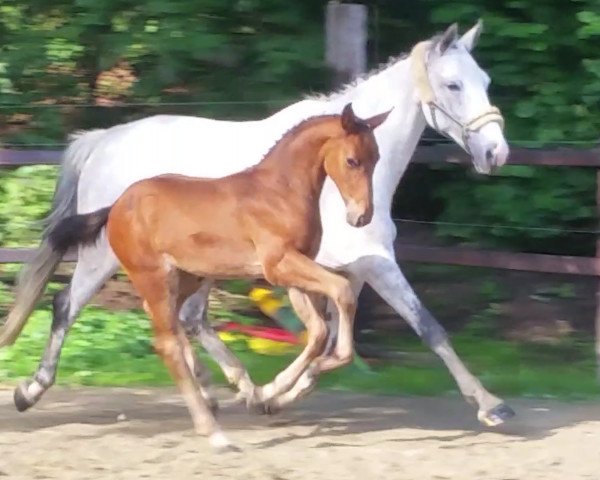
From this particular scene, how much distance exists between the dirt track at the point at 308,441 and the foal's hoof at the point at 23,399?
5cm

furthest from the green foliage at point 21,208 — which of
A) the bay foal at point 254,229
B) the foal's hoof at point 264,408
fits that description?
the foal's hoof at point 264,408

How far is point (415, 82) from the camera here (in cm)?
613

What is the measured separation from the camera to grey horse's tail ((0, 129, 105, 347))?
19.9ft

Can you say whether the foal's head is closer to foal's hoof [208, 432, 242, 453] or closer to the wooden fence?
foal's hoof [208, 432, 242, 453]

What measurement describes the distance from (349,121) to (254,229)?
602mm

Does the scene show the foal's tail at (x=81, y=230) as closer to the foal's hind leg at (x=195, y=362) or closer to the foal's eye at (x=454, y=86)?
the foal's hind leg at (x=195, y=362)

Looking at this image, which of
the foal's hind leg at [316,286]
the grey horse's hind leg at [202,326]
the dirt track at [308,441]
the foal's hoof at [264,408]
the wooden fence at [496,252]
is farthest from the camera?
the wooden fence at [496,252]

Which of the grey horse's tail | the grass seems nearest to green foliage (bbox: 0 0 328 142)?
the grey horse's tail

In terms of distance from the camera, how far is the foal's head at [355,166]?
5.08 metres

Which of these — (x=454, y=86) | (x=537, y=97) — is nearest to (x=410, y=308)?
(x=454, y=86)

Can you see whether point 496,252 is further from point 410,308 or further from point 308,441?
point 308,441

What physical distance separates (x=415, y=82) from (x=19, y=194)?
3.72 m

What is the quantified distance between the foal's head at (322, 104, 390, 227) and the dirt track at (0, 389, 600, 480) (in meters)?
1.01

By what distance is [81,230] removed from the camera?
18.4ft
